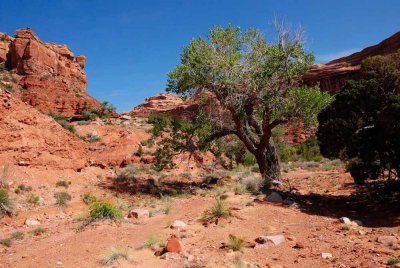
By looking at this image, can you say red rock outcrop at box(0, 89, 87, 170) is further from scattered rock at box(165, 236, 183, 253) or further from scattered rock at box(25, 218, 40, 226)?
scattered rock at box(165, 236, 183, 253)

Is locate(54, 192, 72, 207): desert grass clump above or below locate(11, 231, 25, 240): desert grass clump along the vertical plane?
above

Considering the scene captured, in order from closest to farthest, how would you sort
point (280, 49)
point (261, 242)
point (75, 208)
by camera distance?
point (261, 242) → point (75, 208) → point (280, 49)

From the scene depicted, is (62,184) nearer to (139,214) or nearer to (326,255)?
(139,214)

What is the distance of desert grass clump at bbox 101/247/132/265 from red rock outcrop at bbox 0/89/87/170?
359 inches

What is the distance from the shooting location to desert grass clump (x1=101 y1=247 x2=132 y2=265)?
6629mm

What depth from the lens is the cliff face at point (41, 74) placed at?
4522 centimetres

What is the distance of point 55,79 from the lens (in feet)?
163

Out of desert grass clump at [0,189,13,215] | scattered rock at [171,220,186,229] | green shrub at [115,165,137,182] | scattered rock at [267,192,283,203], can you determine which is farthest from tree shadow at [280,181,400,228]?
desert grass clump at [0,189,13,215]

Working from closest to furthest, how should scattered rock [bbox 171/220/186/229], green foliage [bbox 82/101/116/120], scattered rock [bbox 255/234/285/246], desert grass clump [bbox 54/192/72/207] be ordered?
1. scattered rock [bbox 255/234/285/246]
2. scattered rock [bbox 171/220/186/229]
3. desert grass clump [bbox 54/192/72/207]
4. green foliage [bbox 82/101/116/120]

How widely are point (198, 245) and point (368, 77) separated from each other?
978 centimetres

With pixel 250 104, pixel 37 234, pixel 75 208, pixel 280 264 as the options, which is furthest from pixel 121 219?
pixel 250 104

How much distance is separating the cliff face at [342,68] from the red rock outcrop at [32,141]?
184 feet

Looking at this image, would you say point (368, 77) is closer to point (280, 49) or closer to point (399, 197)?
point (280, 49)

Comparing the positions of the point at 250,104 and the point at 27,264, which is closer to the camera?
the point at 27,264
